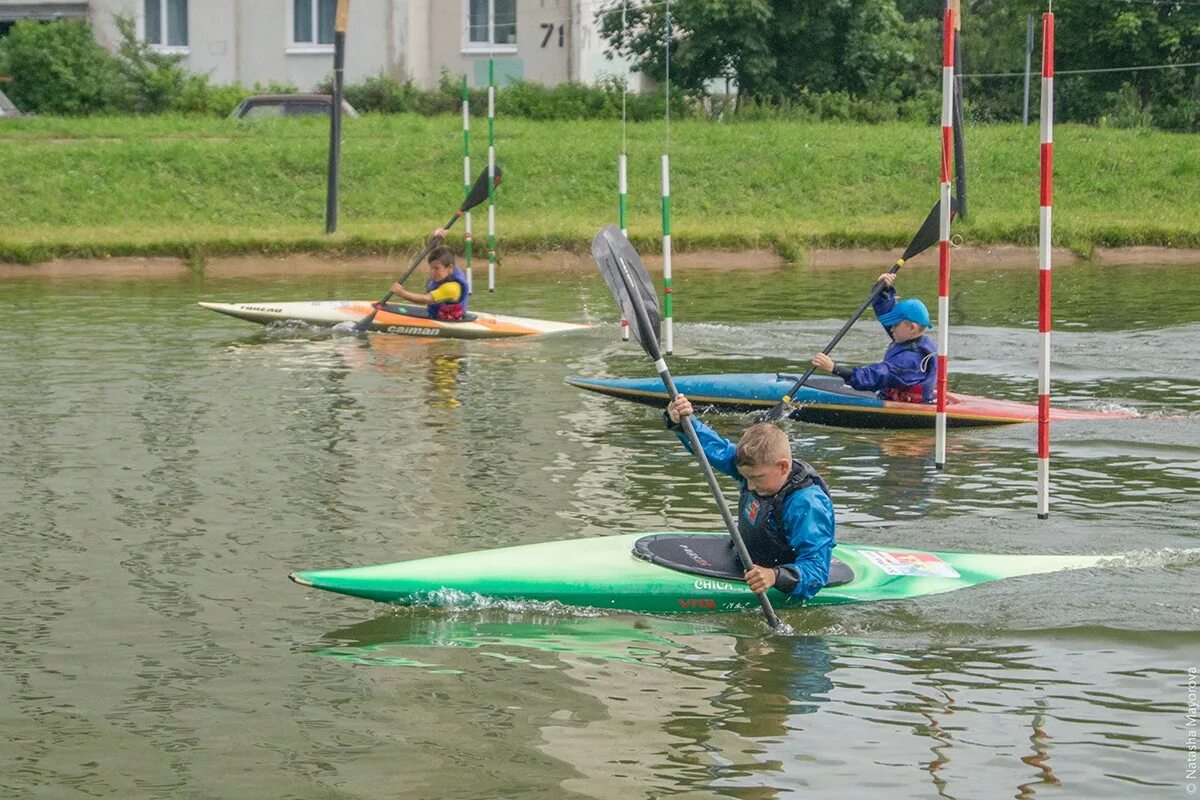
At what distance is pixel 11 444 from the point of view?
35.1 feet

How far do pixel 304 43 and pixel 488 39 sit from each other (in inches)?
134

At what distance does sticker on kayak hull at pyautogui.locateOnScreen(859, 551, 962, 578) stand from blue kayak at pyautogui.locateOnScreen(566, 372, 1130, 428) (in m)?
3.70

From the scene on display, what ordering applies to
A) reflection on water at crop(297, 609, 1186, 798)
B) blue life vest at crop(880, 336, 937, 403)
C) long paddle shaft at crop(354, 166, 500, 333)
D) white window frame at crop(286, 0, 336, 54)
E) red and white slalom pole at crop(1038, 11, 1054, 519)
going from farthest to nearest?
white window frame at crop(286, 0, 336, 54), long paddle shaft at crop(354, 166, 500, 333), blue life vest at crop(880, 336, 937, 403), red and white slalom pole at crop(1038, 11, 1054, 519), reflection on water at crop(297, 609, 1186, 798)

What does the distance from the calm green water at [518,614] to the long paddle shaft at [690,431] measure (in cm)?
20

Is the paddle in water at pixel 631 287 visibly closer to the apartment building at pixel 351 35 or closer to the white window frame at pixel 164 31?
the apartment building at pixel 351 35

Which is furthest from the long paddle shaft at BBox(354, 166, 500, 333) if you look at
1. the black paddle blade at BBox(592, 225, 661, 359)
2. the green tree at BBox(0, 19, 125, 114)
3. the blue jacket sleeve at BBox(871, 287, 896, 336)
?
the green tree at BBox(0, 19, 125, 114)

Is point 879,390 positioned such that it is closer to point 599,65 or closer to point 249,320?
point 249,320

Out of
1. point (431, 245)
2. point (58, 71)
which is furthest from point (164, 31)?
point (431, 245)

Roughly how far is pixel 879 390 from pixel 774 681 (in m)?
5.04

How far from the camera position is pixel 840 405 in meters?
11.3

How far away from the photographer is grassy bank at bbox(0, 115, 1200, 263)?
71.7 feet

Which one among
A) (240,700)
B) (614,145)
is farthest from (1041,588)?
(614,145)

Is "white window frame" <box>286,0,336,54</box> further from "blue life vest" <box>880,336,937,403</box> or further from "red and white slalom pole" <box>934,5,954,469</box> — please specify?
"red and white slalom pole" <box>934,5,954,469</box>

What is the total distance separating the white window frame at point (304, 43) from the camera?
3162cm
